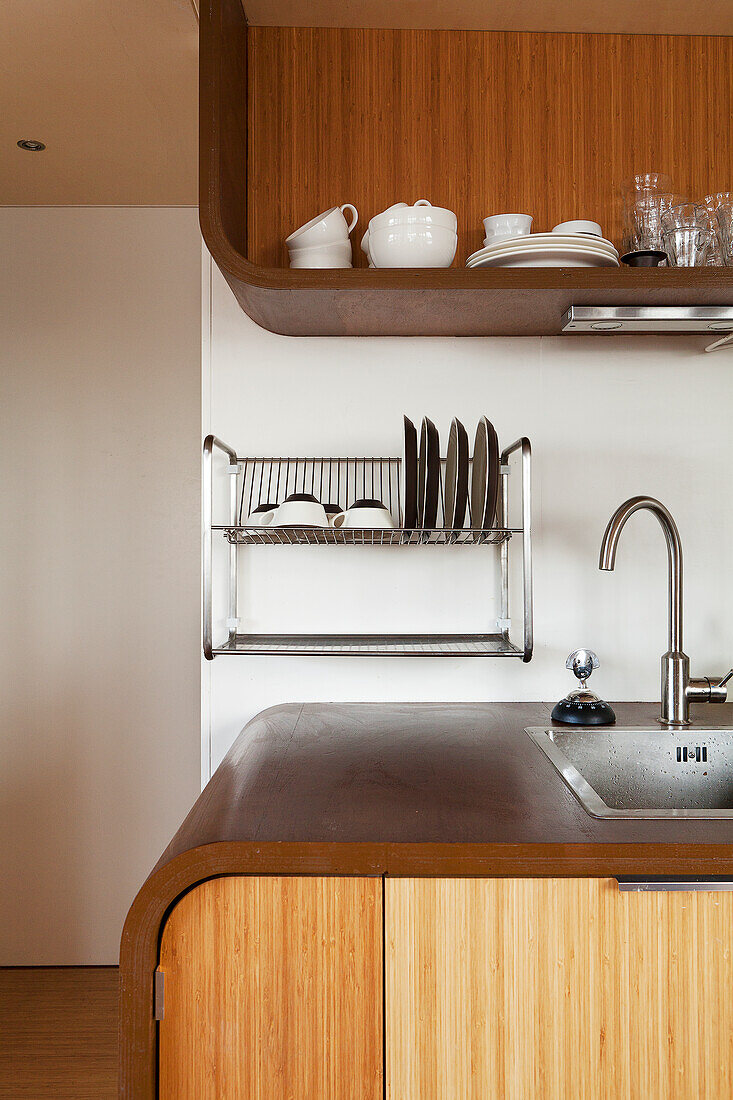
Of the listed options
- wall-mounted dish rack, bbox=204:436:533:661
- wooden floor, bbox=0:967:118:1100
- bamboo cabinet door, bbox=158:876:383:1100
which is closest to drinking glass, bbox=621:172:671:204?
wall-mounted dish rack, bbox=204:436:533:661

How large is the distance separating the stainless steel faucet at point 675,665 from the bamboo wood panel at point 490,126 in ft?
2.15

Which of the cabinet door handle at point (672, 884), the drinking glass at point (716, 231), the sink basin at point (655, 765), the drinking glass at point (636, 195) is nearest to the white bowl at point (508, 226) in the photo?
the drinking glass at point (636, 195)

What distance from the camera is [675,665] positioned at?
1501mm

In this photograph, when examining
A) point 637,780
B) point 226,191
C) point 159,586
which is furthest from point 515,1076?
point 159,586

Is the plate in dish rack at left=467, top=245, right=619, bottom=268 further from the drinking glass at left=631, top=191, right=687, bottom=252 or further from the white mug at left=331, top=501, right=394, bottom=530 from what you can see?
the white mug at left=331, top=501, right=394, bottom=530

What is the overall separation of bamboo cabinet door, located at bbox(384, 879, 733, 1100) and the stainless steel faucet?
0.60 m

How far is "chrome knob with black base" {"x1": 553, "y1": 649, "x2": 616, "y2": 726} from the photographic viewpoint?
1493mm

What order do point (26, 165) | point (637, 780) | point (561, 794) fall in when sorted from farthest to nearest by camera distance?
point (26, 165), point (637, 780), point (561, 794)

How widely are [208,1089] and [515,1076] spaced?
352 millimetres

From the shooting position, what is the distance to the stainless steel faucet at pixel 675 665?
1494 millimetres

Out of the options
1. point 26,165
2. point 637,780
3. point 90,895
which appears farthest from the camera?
point 90,895

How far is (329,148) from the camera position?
5.65 feet

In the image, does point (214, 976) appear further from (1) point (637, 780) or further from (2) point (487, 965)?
(1) point (637, 780)

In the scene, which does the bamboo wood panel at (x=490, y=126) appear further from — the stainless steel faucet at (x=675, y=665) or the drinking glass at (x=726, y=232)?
the stainless steel faucet at (x=675, y=665)
